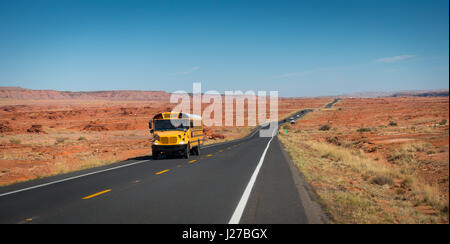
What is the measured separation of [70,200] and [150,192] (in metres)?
2.09

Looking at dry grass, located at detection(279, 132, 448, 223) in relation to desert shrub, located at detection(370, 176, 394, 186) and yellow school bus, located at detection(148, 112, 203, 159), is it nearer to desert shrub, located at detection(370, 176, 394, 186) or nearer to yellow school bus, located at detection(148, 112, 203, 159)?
desert shrub, located at detection(370, 176, 394, 186)

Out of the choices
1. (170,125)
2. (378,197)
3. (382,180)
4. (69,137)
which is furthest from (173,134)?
(69,137)

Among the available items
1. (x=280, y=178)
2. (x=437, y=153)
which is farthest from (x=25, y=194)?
(x=437, y=153)

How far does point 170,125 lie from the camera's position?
2073 centimetres

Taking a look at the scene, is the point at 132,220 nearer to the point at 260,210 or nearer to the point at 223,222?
the point at 223,222

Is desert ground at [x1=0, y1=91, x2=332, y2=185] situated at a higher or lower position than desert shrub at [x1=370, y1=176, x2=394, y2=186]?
lower

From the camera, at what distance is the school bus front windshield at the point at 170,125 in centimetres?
2064

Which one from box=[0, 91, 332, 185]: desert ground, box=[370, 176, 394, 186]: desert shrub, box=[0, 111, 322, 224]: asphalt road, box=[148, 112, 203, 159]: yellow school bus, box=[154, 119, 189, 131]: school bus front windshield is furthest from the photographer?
box=[0, 91, 332, 185]: desert ground

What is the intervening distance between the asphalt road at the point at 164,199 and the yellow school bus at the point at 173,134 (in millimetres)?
6188

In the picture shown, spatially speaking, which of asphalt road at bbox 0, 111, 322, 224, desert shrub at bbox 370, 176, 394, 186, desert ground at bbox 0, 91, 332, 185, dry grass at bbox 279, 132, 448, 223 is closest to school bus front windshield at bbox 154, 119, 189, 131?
desert ground at bbox 0, 91, 332, 185

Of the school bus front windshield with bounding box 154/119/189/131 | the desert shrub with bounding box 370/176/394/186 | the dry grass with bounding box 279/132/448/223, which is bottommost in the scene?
the desert shrub with bounding box 370/176/394/186

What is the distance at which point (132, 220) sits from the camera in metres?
6.66

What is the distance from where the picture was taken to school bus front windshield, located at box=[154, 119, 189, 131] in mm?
20641

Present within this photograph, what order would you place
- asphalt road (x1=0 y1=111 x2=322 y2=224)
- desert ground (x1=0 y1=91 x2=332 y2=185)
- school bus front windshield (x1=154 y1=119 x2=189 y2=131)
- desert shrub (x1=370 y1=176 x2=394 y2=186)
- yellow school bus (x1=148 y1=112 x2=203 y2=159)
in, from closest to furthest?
1. asphalt road (x1=0 y1=111 x2=322 y2=224)
2. desert shrub (x1=370 y1=176 x2=394 y2=186)
3. yellow school bus (x1=148 y1=112 x2=203 y2=159)
4. school bus front windshield (x1=154 y1=119 x2=189 y2=131)
5. desert ground (x1=0 y1=91 x2=332 y2=185)
